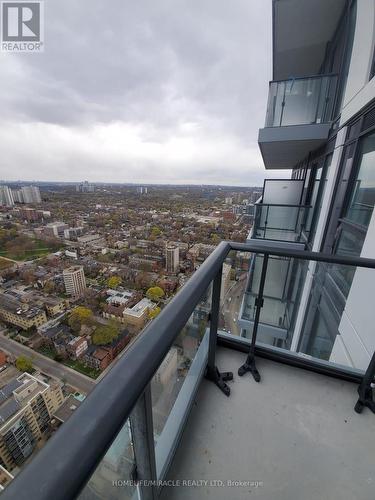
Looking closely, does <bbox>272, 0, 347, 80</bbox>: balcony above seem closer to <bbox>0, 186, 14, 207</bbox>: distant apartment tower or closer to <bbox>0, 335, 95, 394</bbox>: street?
<bbox>0, 335, 95, 394</bbox>: street

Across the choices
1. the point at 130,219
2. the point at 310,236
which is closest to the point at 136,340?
the point at 310,236

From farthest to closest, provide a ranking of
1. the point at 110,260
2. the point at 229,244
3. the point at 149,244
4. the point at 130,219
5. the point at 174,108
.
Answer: the point at 130,219
the point at 149,244
the point at 110,260
the point at 174,108
the point at 229,244

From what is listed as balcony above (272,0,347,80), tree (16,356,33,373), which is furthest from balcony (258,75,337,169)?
tree (16,356,33,373)

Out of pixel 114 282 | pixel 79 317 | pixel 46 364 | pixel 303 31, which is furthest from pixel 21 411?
pixel 114 282

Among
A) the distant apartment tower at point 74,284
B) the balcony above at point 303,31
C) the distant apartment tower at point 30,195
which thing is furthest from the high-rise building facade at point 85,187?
the balcony above at point 303,31

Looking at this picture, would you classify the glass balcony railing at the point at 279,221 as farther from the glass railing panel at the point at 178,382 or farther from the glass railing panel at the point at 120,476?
the glass railing panel at the point at 120,476

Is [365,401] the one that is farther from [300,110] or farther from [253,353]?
[300,110]

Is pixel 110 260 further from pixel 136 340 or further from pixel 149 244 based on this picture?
pixel 136 340
